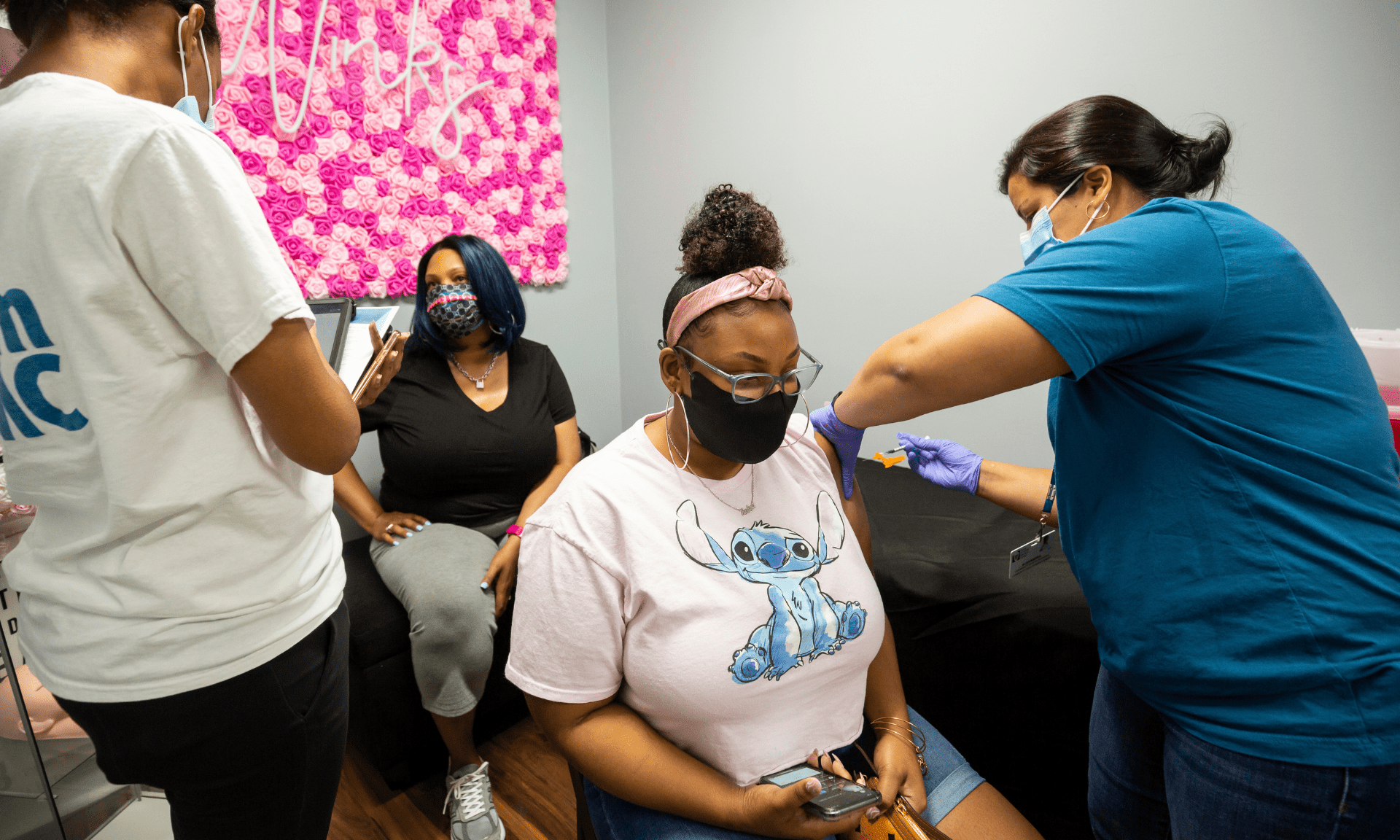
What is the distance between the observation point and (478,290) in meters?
2.05

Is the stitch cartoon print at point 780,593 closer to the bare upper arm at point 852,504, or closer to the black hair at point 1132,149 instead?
the bare upper arm at point 852,504

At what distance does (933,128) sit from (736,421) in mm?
1770

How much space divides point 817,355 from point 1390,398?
5.56 feet

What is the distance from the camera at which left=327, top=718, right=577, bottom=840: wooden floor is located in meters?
1.66

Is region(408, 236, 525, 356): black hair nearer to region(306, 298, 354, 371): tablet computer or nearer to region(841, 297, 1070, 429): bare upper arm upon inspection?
region(306, 298, 354, 371): tablet computer

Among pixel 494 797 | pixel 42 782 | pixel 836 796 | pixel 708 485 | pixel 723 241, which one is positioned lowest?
pixel 494 797

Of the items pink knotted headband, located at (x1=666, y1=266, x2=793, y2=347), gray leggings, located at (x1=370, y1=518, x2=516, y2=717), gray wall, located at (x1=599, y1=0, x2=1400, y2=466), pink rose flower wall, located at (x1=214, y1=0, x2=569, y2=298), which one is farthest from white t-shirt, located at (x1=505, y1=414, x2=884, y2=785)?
pink rose flower wall, located at (x1=214, y1=0, x2=569, y2=298)

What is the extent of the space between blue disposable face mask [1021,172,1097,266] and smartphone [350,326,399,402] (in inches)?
43.9

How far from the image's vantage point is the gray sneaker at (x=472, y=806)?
1.58m

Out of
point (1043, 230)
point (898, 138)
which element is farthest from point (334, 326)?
point (898, 138)

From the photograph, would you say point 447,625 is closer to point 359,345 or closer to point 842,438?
point 359,345

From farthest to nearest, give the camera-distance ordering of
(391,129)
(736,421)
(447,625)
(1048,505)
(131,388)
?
(391,129) < (447,625) < (1048,505) < (736,421) < (131,388)

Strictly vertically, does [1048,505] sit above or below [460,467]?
above

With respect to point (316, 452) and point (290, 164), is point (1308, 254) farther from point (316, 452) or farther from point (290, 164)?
point (290, 164)
